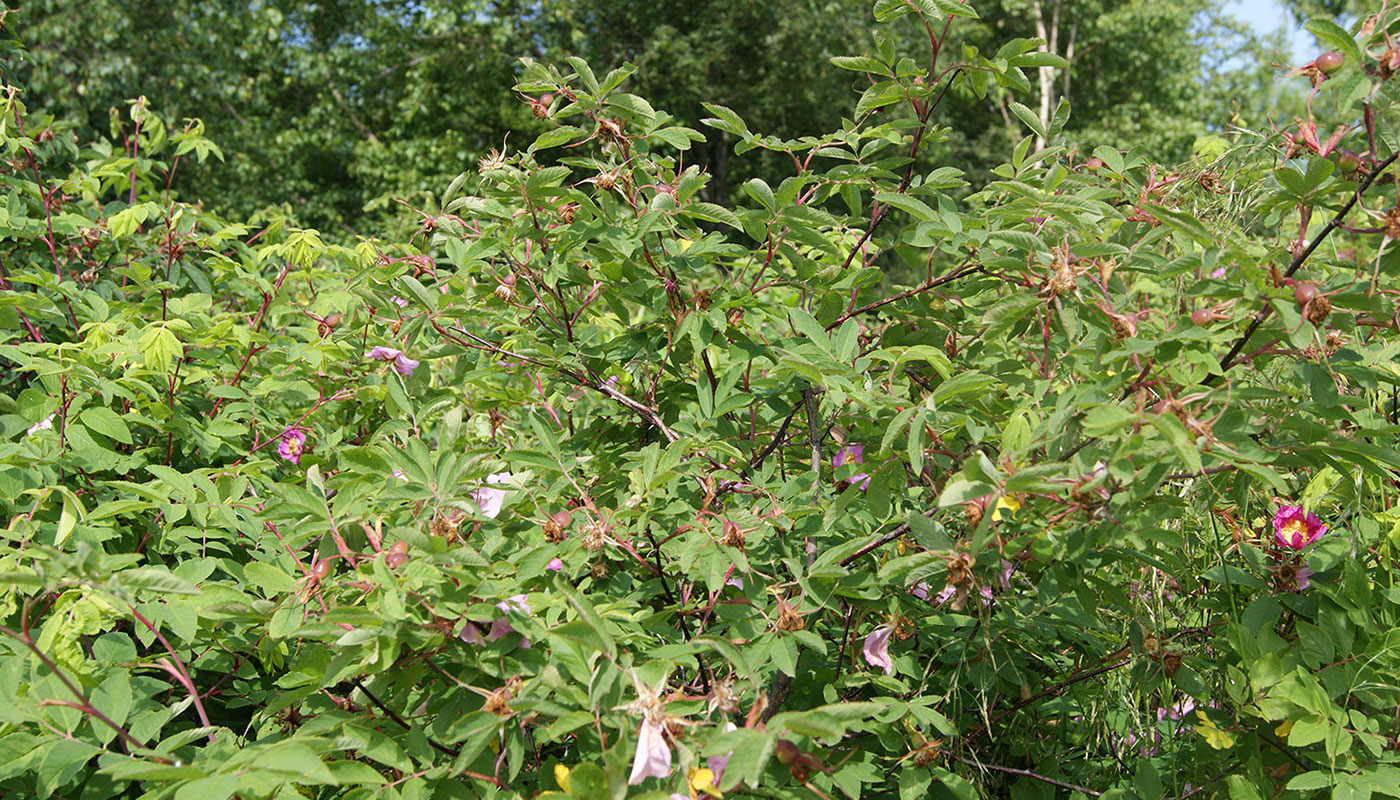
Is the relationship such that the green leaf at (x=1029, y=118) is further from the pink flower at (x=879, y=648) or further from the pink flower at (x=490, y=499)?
the pink flower at (x=490, y=499)

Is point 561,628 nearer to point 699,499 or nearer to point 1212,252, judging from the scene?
point 699,499

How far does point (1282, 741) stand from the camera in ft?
4.18

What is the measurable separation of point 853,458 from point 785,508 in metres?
0.14

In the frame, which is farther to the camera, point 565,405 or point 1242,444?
point 565,405

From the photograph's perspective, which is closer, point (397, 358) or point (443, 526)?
point (443, 526)

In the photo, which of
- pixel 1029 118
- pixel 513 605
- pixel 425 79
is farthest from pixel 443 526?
pixel 425 79

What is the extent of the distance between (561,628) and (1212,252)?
0.75 metres

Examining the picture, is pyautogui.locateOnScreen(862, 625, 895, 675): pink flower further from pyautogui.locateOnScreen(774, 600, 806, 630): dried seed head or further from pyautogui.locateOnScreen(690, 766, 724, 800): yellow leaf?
pyautogui.locateOnScreen(690, 766, 724, 800): yellow leaf

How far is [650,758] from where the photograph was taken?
0.87m

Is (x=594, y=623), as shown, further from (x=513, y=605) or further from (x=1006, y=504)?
(x=1006, y=504)

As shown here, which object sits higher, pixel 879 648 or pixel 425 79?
pixel 879 648

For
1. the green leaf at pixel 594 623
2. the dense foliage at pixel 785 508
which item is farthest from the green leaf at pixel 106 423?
the green leaf at pixel 594 623

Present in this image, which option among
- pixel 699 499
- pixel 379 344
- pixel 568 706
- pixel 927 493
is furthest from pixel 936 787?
pixel 379 344

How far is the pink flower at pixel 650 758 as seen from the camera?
0.87 m
